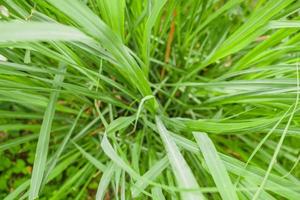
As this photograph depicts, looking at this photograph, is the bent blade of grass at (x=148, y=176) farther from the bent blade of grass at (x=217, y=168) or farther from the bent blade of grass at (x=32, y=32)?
the bent blade of grass at (x=32, y=32)

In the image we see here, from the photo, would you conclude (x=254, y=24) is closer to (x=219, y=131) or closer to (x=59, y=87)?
(x=219, y=131)

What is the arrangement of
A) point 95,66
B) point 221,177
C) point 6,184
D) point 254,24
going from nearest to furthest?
point 221,177 → point 254,24 → point 95,66 → point 6,184

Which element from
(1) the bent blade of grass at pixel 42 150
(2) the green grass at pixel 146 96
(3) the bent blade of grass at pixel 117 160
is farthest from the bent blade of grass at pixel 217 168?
(1) the bent blade of grass at pixel 42 150

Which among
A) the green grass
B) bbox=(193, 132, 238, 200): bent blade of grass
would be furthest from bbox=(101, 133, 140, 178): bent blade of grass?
bbox=(193, 132, 238, 200): bent blade of grass

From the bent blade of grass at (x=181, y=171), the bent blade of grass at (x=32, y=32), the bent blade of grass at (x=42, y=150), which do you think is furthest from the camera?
the bent blade of grass at (x=42, y=150)

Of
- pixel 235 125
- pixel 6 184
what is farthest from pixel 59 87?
pixel 6 184

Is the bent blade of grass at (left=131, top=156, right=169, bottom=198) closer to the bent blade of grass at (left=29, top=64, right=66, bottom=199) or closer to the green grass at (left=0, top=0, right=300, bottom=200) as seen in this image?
the green grass at (left=0, top=0, right=300, bottom=200)

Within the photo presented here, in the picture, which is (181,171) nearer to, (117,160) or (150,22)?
(117,160)
